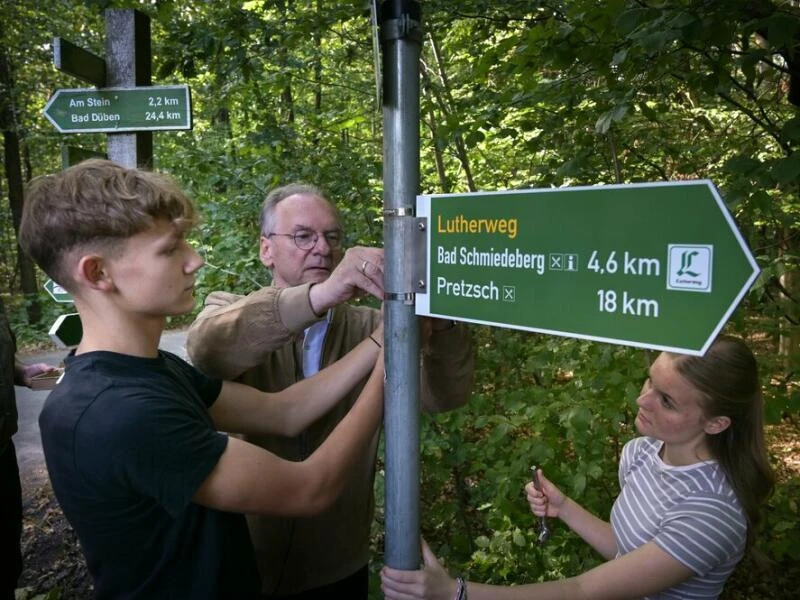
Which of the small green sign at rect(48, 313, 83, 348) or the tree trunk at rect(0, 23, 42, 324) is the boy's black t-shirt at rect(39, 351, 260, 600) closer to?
the small green sign at rect(48, 313, 83, 348)

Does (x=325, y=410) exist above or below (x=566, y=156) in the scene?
below

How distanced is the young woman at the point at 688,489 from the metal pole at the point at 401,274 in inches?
11.6

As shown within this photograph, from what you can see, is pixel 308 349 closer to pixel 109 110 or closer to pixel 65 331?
pixel 65 331

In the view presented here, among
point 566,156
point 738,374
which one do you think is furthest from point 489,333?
point 738,374

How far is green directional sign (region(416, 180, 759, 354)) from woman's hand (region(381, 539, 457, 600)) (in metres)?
0.51

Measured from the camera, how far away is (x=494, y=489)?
3500 mm

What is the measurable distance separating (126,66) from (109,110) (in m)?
0.27

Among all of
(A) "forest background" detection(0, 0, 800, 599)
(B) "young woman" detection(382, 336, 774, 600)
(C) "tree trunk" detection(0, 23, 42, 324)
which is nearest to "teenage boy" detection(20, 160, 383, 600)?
(B) "young woman" detection(382, 336, 774, 600)

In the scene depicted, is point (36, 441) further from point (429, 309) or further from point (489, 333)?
point (429, 309)

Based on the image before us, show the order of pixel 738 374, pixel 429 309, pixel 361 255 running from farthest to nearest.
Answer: pixel 738 374, pixel 361 255, pixel 429 309

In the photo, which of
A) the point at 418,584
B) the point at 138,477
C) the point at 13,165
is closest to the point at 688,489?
the point at 418,584

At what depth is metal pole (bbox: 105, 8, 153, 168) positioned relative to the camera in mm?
3287

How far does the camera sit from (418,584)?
3.75 feet

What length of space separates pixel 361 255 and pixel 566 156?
8.60 ft
